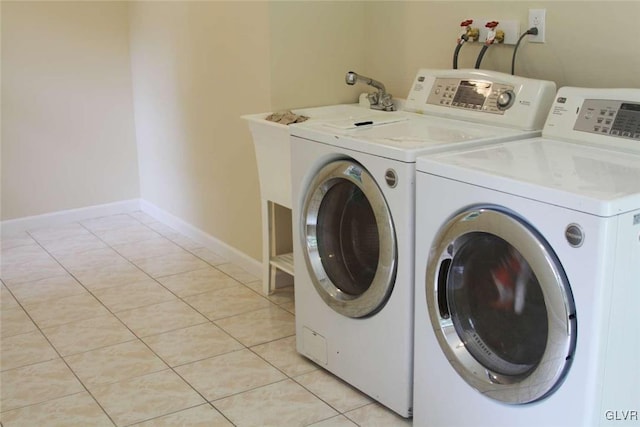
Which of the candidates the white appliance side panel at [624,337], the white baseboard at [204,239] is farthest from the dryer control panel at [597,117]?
the white baseboard at [204,239]

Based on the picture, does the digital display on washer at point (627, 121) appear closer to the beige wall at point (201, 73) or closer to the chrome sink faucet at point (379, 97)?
the beige wall at point (201, 73)

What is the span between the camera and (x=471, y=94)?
2.94 m

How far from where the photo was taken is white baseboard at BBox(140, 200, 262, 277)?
389 centimetres

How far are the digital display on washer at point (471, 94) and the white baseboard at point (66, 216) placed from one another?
106 inches

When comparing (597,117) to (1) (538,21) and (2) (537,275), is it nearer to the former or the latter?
(1) (538,21)

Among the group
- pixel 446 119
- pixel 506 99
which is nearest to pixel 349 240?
pixel 446 119

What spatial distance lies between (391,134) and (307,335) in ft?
2.77

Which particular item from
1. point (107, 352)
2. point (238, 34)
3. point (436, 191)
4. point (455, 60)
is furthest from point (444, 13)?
point (107, 352)

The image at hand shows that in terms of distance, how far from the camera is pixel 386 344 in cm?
255

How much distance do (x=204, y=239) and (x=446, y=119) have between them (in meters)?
1.80

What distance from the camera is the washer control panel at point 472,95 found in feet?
9.17

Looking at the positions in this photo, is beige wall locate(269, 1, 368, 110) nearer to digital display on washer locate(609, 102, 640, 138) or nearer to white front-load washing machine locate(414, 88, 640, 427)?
white front-load washing machine locate(414, 88, 640, 427)

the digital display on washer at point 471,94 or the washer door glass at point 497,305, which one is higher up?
the digital display on washer at point 471,94

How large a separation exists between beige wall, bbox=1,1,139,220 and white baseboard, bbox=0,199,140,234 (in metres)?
0.03
